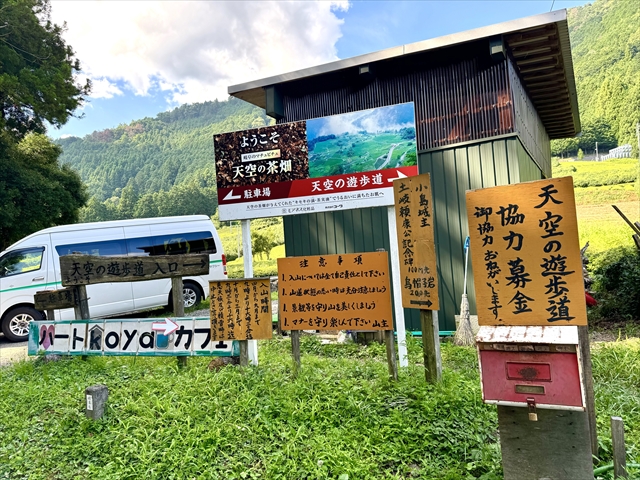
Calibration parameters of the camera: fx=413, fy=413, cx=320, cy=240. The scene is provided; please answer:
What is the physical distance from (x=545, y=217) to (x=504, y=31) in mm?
5101

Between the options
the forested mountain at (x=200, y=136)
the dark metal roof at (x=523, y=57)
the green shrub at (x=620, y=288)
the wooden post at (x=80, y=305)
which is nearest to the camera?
the wooden post at (x=80, y=305)

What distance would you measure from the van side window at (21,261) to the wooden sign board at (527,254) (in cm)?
984

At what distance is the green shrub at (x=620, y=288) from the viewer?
7.42 meters

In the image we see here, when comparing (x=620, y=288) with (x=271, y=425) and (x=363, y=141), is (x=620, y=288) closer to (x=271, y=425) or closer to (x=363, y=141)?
(x=363, y=141)

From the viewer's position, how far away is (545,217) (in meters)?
2.44

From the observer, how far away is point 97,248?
9.81 meters

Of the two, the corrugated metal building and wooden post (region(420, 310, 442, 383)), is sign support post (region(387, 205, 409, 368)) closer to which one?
wooden post (region(420, 310, 442, 383))

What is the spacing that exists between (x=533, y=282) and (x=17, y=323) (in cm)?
1030

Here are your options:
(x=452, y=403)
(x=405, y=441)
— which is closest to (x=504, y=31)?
(x=452, y=403)

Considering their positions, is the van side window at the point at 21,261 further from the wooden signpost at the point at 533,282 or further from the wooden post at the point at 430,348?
the wooden signpost at the point at 533,282

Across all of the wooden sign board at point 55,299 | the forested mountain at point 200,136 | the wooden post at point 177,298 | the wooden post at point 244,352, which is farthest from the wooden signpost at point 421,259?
the forested mountain at point 200,136

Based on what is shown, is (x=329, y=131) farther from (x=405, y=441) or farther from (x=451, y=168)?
(x=405, y=441)

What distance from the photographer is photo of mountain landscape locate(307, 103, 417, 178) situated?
5508 mm

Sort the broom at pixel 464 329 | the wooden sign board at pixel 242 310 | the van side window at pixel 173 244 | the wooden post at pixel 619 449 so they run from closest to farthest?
the wooden post at pixel 619 449
the wooden sign board at pixel 242 310
the broom at pixel 464 329
the van side window at pixel 173 244
